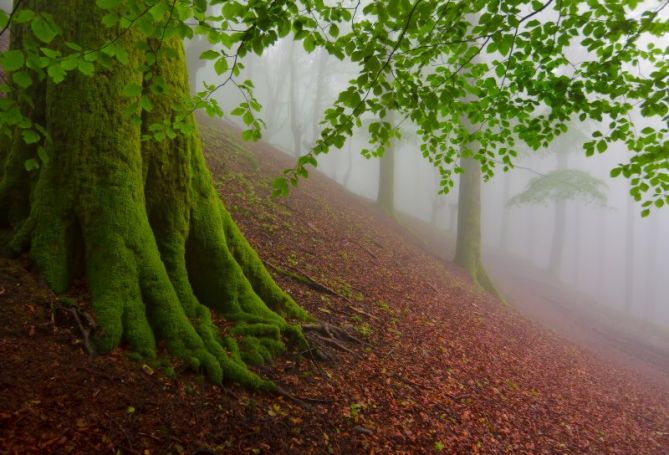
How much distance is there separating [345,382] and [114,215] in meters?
3.09

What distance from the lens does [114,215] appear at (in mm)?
3689

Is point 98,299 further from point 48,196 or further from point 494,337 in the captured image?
point 494,337

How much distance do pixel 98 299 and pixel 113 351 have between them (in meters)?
0.52

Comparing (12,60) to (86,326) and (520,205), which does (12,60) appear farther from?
(520,205)

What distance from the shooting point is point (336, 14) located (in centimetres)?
272

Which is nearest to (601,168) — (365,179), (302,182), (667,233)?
(667,233)

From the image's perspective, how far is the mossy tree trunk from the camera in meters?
3.59

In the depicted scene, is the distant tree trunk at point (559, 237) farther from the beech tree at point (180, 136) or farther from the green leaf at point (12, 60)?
the green leaf at point (12, 60)

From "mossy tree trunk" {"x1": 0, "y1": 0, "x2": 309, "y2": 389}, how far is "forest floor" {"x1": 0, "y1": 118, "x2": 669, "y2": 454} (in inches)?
9.7

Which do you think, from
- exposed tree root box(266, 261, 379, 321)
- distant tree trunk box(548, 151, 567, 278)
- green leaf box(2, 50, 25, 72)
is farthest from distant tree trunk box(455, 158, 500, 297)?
distant tree trunk box(548, 151, 567, 278)

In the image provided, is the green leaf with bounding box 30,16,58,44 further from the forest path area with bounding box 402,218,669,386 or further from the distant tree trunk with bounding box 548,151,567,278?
the distant tree trunk with bounding box 548,151,567,278

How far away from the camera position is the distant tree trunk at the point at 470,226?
47.8ft

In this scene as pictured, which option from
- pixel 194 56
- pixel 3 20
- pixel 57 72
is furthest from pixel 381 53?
pixel 194 56

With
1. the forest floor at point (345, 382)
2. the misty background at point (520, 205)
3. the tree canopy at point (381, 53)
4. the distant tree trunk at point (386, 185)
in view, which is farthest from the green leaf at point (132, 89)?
the distant tree trunk at point (386, 185)
